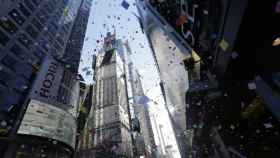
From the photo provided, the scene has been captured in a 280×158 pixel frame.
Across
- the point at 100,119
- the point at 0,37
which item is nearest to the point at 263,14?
the point at 0,37

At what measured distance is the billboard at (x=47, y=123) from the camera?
15.2 m

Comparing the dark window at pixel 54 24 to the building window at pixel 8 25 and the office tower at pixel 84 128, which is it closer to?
the building window at pixel 8 25

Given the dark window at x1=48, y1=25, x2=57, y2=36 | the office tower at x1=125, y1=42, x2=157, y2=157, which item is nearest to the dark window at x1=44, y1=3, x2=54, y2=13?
the dark window at x1=48, y1=25, x2=57, y2=36

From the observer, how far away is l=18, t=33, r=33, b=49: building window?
21.9 m

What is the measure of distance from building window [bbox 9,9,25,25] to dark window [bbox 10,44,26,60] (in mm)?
4179

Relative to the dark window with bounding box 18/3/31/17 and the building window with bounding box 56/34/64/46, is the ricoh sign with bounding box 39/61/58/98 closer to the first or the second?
the dark window with bounding box 18/3/31/17

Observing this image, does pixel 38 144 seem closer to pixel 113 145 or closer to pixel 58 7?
pixel 113 145

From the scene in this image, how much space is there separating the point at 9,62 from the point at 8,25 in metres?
5.25

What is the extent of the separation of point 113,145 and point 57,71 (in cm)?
2142

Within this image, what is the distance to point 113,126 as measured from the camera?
129ft

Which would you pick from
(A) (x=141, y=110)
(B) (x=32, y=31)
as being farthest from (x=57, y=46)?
(A) (x=141, y=110)

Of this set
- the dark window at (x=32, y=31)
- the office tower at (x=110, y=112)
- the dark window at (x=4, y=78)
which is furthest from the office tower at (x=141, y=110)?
the dark window at (x=4, y=78)

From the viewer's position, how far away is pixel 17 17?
22.3 m

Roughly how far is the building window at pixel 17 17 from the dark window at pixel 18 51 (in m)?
4.18
